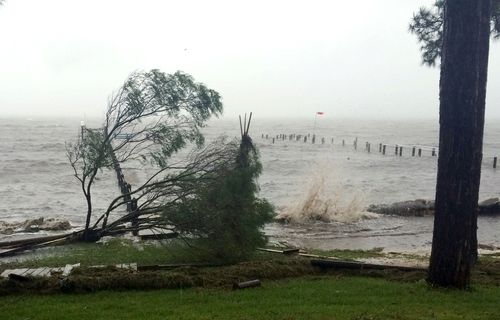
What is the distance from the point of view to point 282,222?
2452 cm

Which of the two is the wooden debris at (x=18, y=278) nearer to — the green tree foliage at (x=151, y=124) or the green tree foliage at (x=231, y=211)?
the green tree foliage at (x=231, y=211)

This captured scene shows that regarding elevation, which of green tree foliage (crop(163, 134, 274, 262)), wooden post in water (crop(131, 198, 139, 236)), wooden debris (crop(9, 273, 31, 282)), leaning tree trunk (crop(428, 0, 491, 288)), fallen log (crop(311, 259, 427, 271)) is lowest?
wooden post in water (crop(131, 198, 139, 236))

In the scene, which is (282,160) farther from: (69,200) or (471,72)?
(471,72)

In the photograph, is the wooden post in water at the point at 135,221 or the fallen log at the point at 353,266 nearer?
the fallen log at the point at 353,266

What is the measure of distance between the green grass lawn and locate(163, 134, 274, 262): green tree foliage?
331cm

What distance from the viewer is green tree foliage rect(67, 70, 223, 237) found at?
16375 millimetres

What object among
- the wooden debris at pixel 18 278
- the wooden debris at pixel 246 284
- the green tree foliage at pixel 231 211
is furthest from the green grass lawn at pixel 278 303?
the green tree foliage at pixel 231 211

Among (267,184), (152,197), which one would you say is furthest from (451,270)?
(267,184)

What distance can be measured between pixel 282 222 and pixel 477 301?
55.1 feet

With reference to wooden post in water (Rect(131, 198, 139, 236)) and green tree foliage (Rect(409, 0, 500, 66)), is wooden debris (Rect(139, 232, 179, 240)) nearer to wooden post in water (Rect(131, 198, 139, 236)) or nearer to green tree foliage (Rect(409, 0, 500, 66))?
wooden post in water (Rect(131, 198, 139, 236))

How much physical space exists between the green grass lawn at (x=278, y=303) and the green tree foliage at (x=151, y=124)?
8.55 meters

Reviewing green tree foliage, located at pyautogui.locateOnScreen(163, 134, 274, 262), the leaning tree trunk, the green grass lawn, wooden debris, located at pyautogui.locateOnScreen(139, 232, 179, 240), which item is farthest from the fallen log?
wooden debris, located at pyautogui.locateOnScreen(139, 232, 179, 240)

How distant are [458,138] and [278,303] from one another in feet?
13.3

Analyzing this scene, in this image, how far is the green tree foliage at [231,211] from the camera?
1228 centimetres
